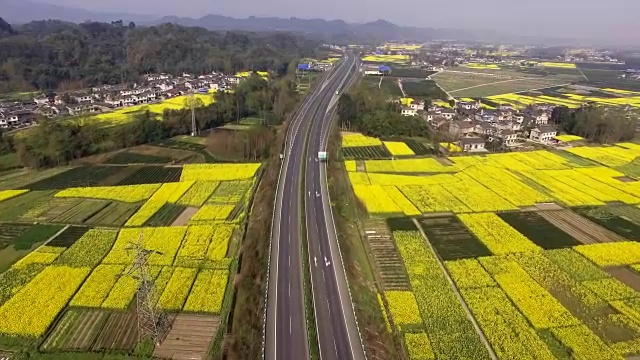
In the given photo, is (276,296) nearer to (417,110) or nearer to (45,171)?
(45,171)

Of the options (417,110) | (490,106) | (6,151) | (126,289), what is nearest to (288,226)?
(126,289)

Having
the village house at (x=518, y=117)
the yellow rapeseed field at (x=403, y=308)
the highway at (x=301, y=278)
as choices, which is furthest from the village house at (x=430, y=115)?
the yellow rapeseed field at (x=403, y=308)

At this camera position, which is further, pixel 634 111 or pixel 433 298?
pixel 634 111

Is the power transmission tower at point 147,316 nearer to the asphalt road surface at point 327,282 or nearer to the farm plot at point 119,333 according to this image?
the farm plot at point 119,333

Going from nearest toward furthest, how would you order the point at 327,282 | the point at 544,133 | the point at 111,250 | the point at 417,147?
1. the point at 327,282
2. the point at 111,250
3. the point at 417,147
4. the point at 544,133

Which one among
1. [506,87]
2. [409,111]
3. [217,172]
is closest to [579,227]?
[217,172]

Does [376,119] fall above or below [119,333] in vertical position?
above

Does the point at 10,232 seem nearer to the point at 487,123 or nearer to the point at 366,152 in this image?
the point at 366,152
